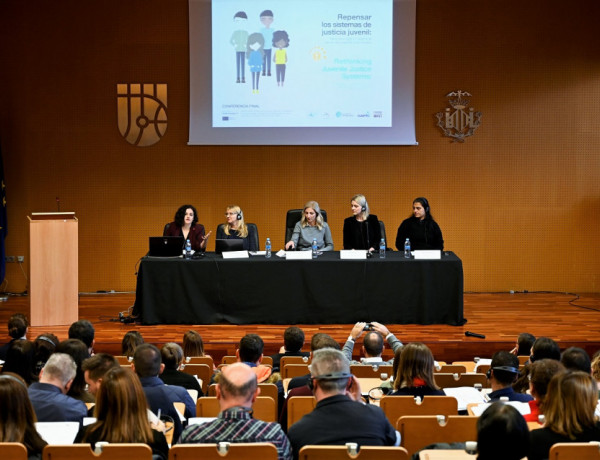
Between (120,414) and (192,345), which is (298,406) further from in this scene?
(192,345)

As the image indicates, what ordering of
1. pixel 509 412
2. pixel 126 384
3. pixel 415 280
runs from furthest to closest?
pixel 415 280 < pixel 126 384 < pixel 509 412

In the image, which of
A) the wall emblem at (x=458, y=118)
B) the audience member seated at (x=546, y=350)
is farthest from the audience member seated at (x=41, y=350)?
the wall emblem at (x=458, y=118)

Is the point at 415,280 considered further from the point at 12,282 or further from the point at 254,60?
the point at 12,282

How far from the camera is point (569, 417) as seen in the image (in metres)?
2.79

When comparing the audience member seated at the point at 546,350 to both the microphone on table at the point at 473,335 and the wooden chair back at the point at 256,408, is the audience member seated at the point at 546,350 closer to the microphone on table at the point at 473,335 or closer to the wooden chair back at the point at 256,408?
the wooden chair back at the point at 256,408

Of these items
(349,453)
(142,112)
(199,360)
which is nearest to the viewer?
(349,453)

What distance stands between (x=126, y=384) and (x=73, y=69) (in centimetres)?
718

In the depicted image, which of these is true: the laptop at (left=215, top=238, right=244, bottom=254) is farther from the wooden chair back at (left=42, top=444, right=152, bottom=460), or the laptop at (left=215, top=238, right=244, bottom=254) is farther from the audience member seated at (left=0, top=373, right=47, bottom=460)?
the wooden chair back at (left=42, top=444, right=152, bottom=460)

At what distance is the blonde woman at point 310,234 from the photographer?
7.68 metres

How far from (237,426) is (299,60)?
696 centimetres

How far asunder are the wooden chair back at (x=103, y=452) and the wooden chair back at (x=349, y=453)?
0.53 m

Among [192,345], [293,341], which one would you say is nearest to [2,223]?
[192,345]

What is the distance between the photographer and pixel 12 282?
9.34m

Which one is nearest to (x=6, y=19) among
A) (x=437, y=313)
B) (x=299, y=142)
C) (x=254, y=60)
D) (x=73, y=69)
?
(x=73, y=69)
